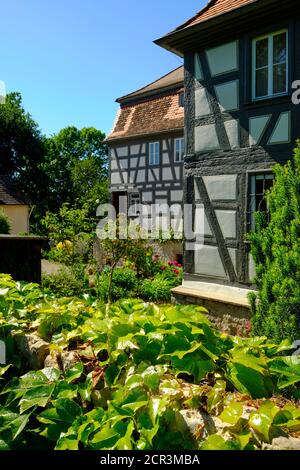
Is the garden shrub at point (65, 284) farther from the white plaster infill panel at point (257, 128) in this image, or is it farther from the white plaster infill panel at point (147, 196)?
the white plaster infill panel at point (147, 196)

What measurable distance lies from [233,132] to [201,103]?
3.33 ft

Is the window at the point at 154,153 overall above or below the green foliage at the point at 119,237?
above

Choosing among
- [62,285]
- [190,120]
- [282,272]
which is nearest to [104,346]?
[282,272]

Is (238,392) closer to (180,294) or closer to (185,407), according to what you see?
(185,407)

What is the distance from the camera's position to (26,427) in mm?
2008

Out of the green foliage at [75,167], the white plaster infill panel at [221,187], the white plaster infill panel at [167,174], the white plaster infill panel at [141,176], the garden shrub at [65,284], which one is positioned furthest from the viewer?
the green foliage at [75,167]

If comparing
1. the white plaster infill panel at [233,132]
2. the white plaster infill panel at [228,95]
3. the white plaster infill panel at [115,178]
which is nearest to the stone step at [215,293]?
the white plaster infill panel at [233,132]

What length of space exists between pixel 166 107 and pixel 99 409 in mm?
17570

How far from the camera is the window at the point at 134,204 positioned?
18.9 meters

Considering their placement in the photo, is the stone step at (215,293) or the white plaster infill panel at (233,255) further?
the white plaster infill panel at (233,255)

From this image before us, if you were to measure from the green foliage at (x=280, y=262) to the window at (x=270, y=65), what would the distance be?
8.48 feet

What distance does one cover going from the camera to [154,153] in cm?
1862

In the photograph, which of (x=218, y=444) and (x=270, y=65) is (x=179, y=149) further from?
(x=218, y=444)

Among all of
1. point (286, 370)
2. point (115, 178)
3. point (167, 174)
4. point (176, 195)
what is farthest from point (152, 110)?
point (286, 370)
